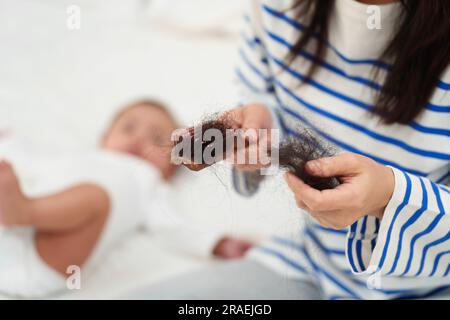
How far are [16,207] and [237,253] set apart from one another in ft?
1.22

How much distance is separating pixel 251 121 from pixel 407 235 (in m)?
0.21

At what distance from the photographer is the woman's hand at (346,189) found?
49cm

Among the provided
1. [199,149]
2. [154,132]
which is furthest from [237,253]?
[199,149]

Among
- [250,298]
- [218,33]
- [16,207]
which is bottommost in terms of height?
[250,298]

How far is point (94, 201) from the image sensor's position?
89cm

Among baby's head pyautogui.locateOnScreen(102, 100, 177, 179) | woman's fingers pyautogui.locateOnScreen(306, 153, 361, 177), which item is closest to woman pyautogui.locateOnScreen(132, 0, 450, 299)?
woman's fingers pyautogui.locateOnScreen(306, 153, 361, 177)

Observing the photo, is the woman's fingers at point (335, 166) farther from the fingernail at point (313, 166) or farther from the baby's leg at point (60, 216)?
the baby's leg at point (60, 216)

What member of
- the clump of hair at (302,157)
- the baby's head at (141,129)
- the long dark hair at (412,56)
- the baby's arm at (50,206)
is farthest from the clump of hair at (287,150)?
the baby's head at (141,129)

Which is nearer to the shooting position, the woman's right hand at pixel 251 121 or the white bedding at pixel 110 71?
the woman's right hand at pixel 251 121

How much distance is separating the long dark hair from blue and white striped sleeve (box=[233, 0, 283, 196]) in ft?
0.35

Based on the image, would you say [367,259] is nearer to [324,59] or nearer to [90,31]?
[324,59]

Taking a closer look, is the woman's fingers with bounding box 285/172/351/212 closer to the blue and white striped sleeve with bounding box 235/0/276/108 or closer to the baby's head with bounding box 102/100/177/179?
the blue and white striped sleeve with bounding box 235/0/276/108

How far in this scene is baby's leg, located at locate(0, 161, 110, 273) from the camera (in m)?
0.76

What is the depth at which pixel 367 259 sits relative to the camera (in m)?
0.58
